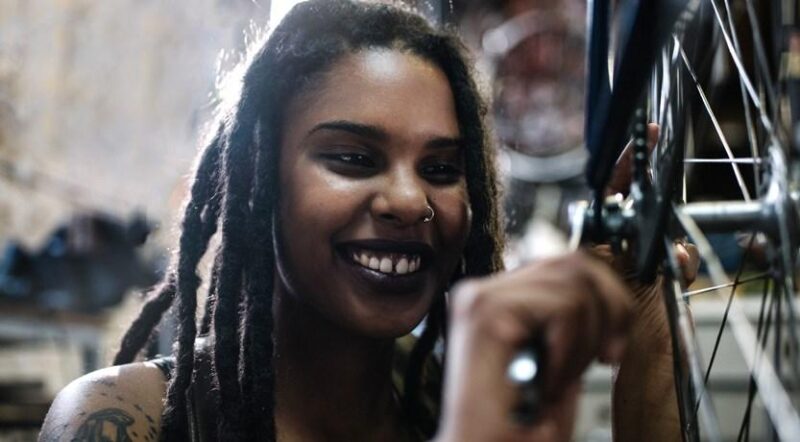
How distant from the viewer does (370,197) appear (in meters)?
1.84

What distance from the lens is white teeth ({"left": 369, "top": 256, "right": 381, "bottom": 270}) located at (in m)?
1.82

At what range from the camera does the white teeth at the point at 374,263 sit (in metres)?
1.82

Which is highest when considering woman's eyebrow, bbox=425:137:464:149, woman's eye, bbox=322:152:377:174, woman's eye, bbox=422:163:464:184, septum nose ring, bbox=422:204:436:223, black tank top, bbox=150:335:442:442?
woman's eyebrow, bbox=425:137:464:149

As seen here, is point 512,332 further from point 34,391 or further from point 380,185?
point 34,391

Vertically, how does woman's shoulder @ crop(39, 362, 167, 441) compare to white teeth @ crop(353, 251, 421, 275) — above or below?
below

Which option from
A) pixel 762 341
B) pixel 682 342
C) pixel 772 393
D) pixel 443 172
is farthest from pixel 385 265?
pixel 772 393

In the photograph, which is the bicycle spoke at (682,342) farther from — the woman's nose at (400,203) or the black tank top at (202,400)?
the black tank top at (202,400)

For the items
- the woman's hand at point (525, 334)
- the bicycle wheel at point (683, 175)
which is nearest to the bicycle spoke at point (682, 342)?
the bicycle wheel at point (683, 175)

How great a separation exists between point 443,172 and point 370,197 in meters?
0.20

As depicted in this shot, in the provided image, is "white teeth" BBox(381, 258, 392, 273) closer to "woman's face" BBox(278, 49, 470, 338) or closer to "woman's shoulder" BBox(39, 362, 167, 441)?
"woman's face" BBox(278, 49, 470, 338)

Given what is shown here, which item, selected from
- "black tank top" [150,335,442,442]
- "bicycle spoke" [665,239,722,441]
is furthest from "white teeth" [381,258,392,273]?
"bicycle spoke" [665,239,722,441]

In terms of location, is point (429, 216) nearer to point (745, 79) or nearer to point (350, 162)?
point (350, 162)

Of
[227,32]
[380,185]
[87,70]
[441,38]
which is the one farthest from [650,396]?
[87,70]

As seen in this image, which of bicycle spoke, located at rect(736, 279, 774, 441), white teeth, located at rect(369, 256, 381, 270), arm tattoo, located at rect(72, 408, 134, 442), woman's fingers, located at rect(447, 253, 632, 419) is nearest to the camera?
woman's fingers, located at rect(447, 253, 632, 419)
